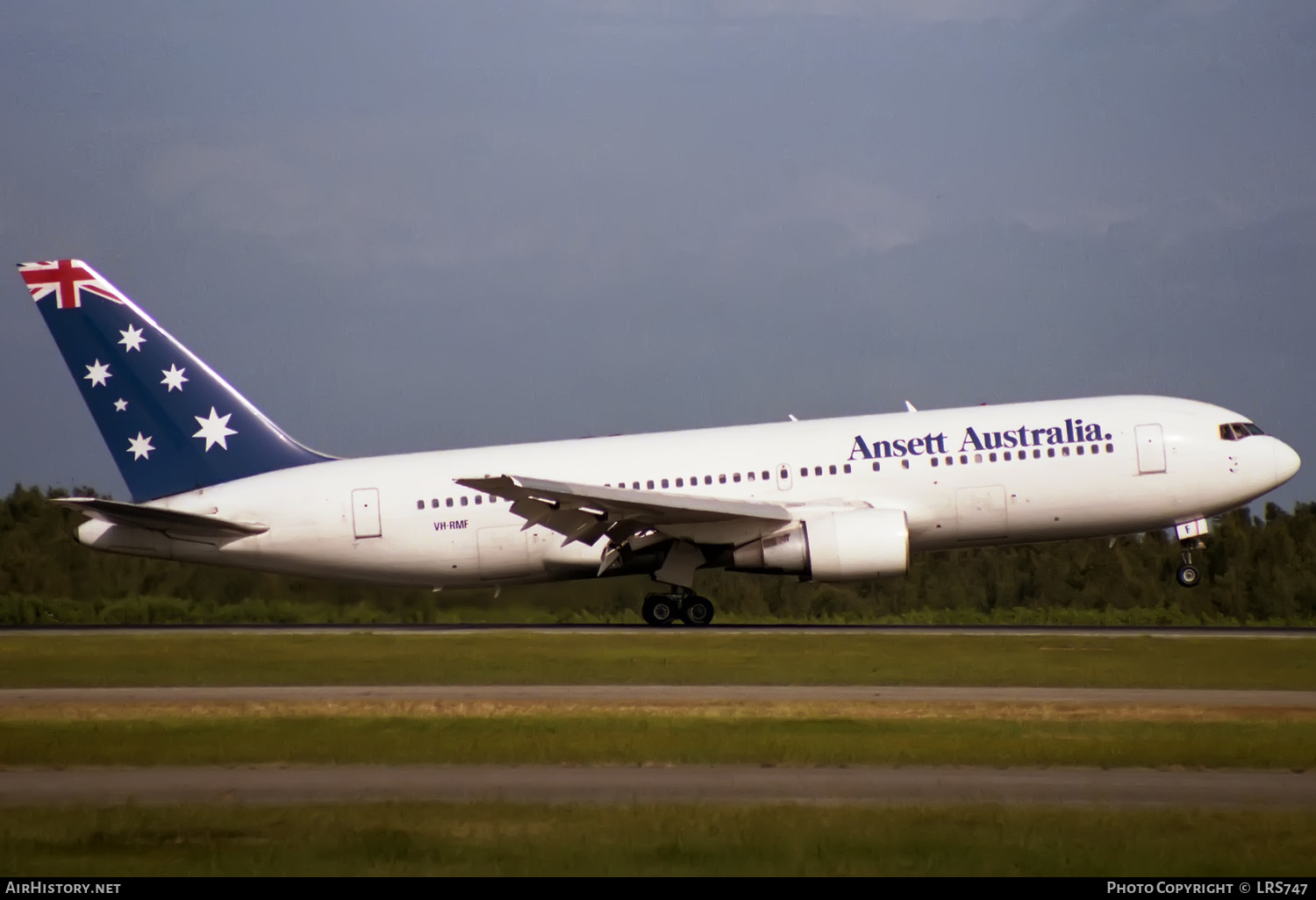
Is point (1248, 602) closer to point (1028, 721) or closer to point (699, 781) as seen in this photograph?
point (1028, 721)

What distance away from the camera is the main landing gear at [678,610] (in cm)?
3041

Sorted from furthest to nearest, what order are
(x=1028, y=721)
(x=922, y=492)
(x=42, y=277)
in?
(x=42, y=277) → (x=922, y=492) → (x=1028, y=721)

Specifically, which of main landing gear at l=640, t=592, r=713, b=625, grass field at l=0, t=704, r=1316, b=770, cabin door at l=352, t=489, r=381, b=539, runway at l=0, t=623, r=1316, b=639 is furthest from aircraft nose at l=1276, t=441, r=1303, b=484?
cabin door at l=352, t=489, r=381, b=539

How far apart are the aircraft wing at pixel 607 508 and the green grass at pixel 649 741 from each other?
10394 millimetres

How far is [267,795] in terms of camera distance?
40.5ft

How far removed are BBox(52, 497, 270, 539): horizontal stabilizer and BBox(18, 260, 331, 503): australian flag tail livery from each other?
3.97 feet

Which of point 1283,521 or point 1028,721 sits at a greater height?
point 1283,521

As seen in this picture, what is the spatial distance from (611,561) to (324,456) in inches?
265

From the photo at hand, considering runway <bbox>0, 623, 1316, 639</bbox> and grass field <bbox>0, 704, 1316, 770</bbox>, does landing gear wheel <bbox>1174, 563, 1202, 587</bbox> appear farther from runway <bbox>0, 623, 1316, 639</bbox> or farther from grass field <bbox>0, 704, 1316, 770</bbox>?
grass field <bbox>0, 704, 1316, 770</bbox>

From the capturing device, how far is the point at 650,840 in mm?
10461

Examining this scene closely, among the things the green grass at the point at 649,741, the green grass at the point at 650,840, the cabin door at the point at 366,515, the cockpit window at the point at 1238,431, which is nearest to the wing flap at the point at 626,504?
the cabin door at the point at 366,515

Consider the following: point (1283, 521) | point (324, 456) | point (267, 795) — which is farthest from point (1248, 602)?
point (267, 795)

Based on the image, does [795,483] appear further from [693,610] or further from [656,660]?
[656,660]

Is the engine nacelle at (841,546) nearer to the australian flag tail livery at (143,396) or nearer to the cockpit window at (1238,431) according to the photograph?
the cockpit window at (1238,431)
